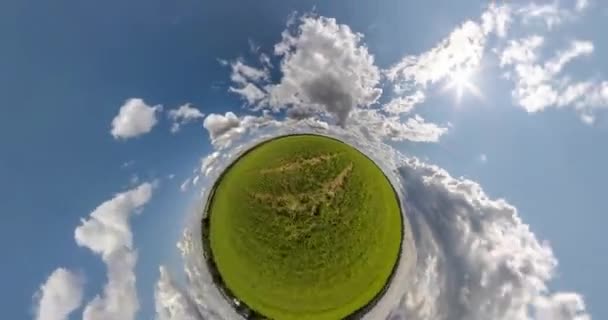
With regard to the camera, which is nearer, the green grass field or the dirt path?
the green grass field

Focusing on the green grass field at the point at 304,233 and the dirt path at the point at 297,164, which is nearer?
the green grass field at the point at 304,233

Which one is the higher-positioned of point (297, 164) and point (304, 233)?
point (297, 164)

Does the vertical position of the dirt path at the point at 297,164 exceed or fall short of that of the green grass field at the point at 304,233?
it exceeds it

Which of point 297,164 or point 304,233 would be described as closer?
point 304,233

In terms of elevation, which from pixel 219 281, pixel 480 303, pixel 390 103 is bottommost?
pixel 480 303

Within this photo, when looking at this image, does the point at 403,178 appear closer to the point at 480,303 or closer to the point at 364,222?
the point at 364,222

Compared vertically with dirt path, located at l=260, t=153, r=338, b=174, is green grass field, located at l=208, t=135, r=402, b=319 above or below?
below

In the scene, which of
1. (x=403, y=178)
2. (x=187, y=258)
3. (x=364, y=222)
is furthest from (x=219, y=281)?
(x=403, y=178)

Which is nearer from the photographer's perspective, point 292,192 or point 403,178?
point 292,192
